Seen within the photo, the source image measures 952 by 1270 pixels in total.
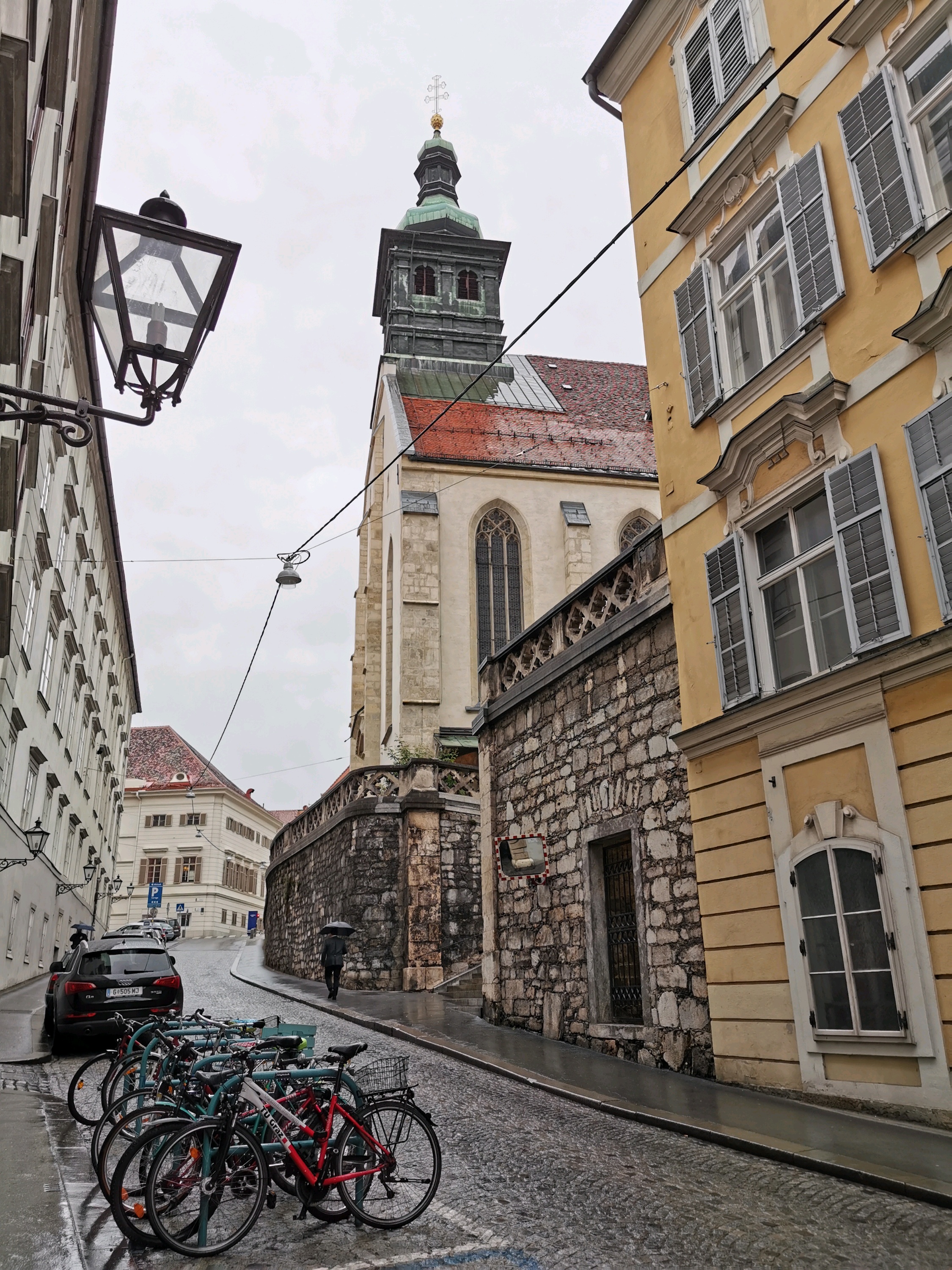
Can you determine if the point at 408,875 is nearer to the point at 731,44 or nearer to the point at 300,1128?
the point at 300,1128

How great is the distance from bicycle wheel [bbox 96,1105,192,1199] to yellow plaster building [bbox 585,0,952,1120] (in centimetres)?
502

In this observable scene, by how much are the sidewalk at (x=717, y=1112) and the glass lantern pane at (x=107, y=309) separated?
5.90 m

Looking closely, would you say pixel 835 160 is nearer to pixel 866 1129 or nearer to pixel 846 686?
pixel 846 686

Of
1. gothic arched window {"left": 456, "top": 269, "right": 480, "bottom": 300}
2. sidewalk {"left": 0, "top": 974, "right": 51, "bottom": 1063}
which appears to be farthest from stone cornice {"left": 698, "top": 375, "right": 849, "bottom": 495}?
gothic arched window {"left": 456, "top": 269, "right": 480, "bottom": 300}

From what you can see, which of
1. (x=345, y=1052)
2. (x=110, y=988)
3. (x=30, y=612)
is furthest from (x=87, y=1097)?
(x=30, y=612)

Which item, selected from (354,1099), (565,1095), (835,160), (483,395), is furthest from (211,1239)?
(483,395)

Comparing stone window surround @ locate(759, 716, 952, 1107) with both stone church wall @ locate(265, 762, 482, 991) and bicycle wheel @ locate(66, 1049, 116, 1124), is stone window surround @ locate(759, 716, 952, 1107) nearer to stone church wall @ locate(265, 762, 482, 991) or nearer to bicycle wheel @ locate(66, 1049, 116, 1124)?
bicycle wheel @ locate(66, 1049, 116, 1124)

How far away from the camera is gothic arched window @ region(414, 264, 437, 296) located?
4528 cm

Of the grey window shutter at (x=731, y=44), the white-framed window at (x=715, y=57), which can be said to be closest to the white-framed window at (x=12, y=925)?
the white-framed window at (x=715, y=57)

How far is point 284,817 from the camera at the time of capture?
102438mm

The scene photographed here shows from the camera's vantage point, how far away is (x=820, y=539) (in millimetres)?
8359

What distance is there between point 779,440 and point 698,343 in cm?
204

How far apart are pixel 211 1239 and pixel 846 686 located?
5728mm

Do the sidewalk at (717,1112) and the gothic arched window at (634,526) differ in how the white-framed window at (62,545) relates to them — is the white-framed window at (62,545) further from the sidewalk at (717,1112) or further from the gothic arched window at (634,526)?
the gothic arched window at (634,526)
